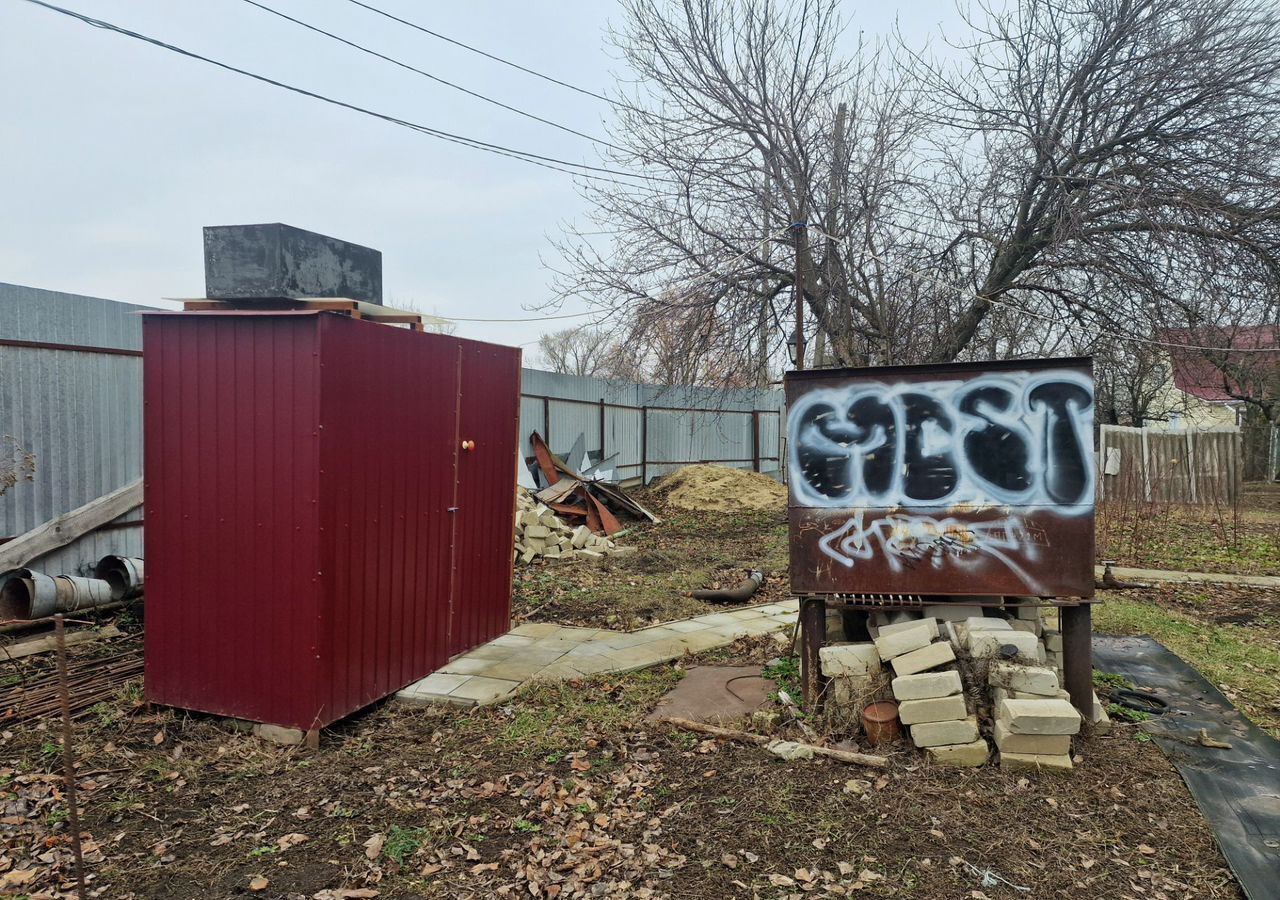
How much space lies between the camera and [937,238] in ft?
33.1

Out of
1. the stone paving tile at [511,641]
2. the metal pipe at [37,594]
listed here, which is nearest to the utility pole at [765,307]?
the stone paving tile at [511,641]

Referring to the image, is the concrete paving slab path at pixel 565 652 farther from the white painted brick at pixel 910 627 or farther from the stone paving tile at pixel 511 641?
the white painted brick at pixel 910 627

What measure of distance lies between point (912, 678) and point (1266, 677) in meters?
3.35

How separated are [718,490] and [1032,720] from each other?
10808mm

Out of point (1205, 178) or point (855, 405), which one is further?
point (1205, 178)

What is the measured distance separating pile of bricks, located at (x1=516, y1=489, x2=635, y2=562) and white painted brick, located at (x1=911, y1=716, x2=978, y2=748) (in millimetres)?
6025

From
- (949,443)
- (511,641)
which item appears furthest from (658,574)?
(949,443)

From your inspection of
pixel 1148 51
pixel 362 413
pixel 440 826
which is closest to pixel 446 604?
pixel 362 413

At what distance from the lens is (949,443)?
13.4 feet

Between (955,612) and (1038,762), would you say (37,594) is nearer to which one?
(955,612)

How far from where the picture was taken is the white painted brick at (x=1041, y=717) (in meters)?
3.51

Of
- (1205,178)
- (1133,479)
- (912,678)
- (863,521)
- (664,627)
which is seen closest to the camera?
(912,678)

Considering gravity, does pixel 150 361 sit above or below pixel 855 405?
above

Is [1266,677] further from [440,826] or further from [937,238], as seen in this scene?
[937,238]
